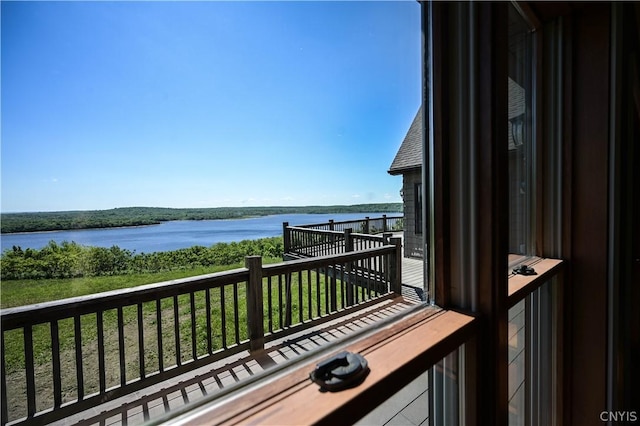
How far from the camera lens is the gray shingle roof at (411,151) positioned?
94 cm

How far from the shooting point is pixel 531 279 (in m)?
1.12

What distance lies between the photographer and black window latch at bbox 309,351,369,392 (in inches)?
21.2

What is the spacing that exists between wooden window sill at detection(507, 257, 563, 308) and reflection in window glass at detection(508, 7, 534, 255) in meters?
0.09

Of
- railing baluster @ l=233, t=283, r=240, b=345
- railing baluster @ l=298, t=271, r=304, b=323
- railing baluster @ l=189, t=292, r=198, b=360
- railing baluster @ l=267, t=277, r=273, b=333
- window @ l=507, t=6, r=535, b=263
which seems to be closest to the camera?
window @ l=507, t=6, r=535, b=263

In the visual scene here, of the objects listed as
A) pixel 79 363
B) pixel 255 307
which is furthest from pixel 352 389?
pixel 255 307

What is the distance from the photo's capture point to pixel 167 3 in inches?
28.4

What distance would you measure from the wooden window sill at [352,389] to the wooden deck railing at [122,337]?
449 mm

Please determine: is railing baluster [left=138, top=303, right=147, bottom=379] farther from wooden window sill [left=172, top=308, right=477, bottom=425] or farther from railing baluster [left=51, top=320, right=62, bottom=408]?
wooden window sill [left=172, top=308, right=477, bottom=425]

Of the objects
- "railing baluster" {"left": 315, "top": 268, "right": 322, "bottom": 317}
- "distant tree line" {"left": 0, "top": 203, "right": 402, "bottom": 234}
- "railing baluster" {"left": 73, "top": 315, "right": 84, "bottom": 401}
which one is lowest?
"railing baluster" {"left": 315, "top": 268, "right": 322, "bottom": 317}

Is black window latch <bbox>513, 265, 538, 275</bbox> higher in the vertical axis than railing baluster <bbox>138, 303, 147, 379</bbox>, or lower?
higher

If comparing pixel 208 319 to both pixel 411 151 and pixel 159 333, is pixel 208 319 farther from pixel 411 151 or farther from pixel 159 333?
pixel 411 151

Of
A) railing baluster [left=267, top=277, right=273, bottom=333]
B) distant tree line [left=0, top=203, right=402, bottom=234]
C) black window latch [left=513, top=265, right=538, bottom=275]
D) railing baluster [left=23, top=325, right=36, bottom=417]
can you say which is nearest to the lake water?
distant tree line [left=0, top=203, right=402, bottom=234]

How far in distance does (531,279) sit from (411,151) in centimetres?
71

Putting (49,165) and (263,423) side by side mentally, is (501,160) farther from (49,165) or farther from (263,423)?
(49,165)
